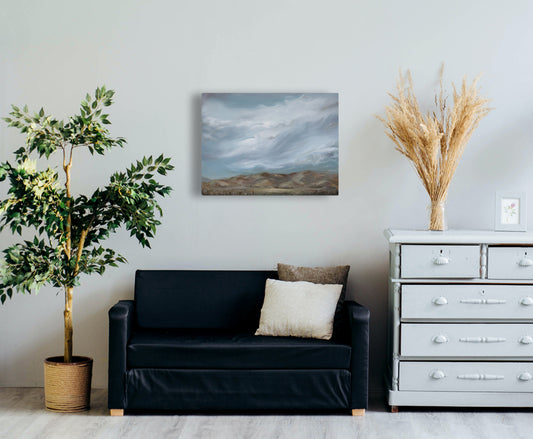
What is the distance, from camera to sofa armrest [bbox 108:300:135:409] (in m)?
3.80

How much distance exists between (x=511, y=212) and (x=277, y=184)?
1.38m

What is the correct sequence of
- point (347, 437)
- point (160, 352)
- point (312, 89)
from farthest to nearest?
point (312, 89) < point (160, 352) < point (347, 437)

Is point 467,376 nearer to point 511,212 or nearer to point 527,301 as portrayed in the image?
point 527,301

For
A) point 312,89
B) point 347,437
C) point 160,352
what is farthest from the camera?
point 312,89

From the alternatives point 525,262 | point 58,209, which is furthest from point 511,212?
point 58,209

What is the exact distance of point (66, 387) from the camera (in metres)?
3.93

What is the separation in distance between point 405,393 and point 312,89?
1.87 meters

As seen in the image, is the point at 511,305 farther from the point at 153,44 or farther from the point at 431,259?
the point at 153,44

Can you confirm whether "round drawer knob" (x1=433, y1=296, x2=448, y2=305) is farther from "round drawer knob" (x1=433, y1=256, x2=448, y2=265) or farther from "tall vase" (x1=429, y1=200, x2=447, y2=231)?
"tall vase" (x1=429, y1=200, x2=447, y2=231)

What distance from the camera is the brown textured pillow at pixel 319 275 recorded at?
4.20 metres

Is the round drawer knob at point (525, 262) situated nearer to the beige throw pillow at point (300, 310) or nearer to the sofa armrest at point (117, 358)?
the beige throw pillow at point (300, 310)

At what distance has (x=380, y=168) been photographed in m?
4.45

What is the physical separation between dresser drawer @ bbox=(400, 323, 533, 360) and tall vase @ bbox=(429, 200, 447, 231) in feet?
1.98

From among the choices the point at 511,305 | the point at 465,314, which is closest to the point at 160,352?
the point at 465,314
